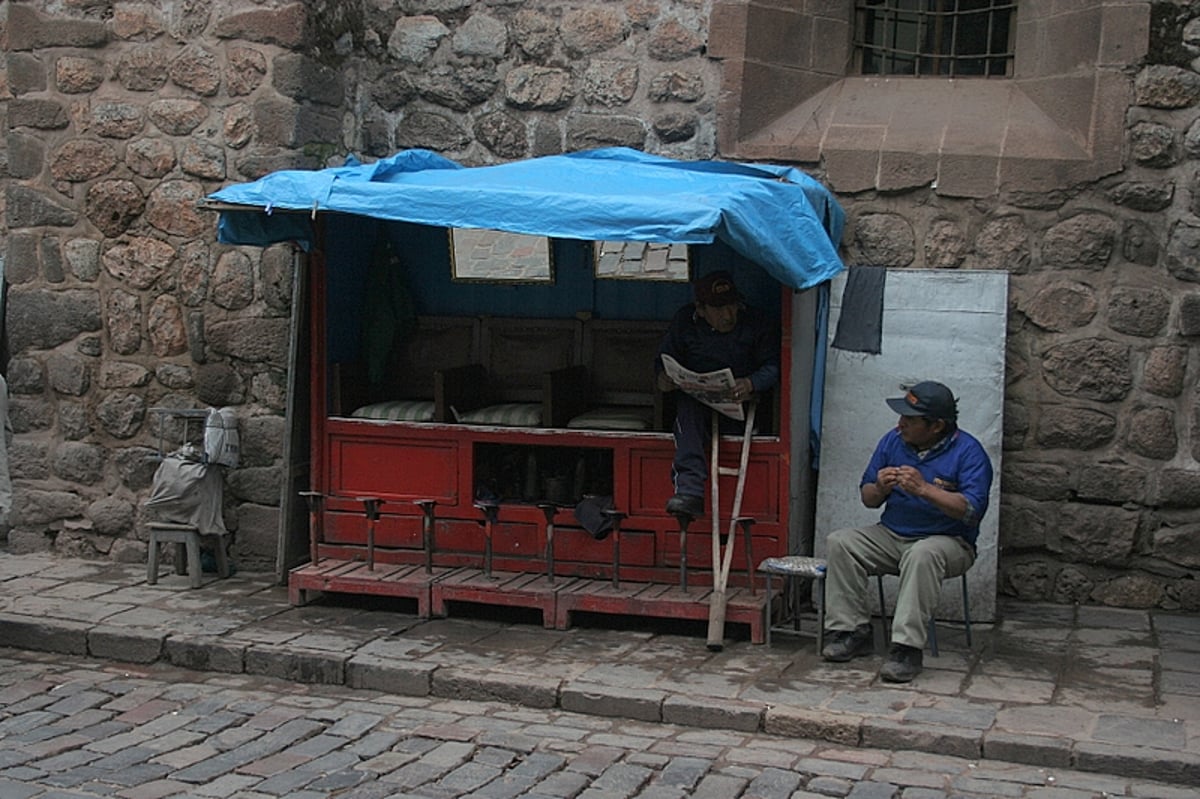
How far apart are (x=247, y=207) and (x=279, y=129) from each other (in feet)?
4.52

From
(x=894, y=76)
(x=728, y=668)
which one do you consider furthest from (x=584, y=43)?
(x=728, y=668)

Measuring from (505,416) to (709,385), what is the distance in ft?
4.13

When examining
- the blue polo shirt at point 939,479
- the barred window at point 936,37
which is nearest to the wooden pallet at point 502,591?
the blue polo shirt at point 939,479

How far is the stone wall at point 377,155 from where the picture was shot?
775 cm

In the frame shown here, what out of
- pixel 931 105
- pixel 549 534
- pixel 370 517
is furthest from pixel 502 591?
pixel 931 105

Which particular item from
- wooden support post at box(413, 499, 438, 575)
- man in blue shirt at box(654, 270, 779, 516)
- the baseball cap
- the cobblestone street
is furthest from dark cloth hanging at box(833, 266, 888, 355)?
the cobblestone street

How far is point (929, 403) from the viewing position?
6.68 metres

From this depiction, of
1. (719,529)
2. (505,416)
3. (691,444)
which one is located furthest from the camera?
(505,416)

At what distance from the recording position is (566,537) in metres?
7.69

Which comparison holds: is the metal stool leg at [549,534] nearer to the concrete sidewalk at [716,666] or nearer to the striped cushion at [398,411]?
the concrete sidewalk at [716,666]

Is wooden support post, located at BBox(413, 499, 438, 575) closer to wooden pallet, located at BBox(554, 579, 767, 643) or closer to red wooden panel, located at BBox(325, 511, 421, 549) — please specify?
red wooden panel, located at BBox(325, 511, 421, 549)

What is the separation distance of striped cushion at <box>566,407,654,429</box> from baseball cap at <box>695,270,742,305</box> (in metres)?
0.78

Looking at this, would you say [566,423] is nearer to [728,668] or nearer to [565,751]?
[728,668]

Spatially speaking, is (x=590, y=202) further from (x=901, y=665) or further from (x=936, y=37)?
(x=936, y=37)
